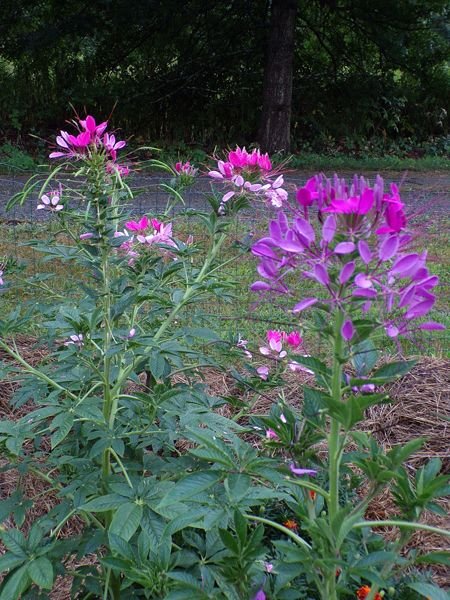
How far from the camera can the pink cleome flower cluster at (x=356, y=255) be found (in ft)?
3.20

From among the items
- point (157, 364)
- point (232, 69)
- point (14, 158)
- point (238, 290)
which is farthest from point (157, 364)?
point (232, 69)

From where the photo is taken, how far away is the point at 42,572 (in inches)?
53.0

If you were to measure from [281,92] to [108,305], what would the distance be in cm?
985

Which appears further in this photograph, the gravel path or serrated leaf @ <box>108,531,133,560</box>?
the gravel path

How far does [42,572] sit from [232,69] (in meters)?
11.6

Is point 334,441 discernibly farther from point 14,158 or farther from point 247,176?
point 14,158

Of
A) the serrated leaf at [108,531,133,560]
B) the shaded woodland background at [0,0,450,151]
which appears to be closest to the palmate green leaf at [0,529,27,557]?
the serrated leaf at [108,531,133,560]

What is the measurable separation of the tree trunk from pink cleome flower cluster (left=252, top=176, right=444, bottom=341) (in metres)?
9.94

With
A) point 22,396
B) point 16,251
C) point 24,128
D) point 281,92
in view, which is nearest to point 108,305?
point 22,396

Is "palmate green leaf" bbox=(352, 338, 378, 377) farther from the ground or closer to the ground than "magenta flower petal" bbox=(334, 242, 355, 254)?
closer to the ground

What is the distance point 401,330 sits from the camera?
102 centimetres

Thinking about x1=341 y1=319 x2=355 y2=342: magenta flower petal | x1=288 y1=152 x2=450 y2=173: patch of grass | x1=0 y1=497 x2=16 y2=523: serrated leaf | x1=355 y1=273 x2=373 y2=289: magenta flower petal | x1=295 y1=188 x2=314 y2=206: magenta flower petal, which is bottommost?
x1=0 y1=497 x2=16 y2=523: serrated leaf

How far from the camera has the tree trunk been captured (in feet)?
35.0

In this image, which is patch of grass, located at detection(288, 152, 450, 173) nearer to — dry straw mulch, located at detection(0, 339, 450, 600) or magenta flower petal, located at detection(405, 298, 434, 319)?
dry straw mulch, located at detection(0, 339, 450, 600)
